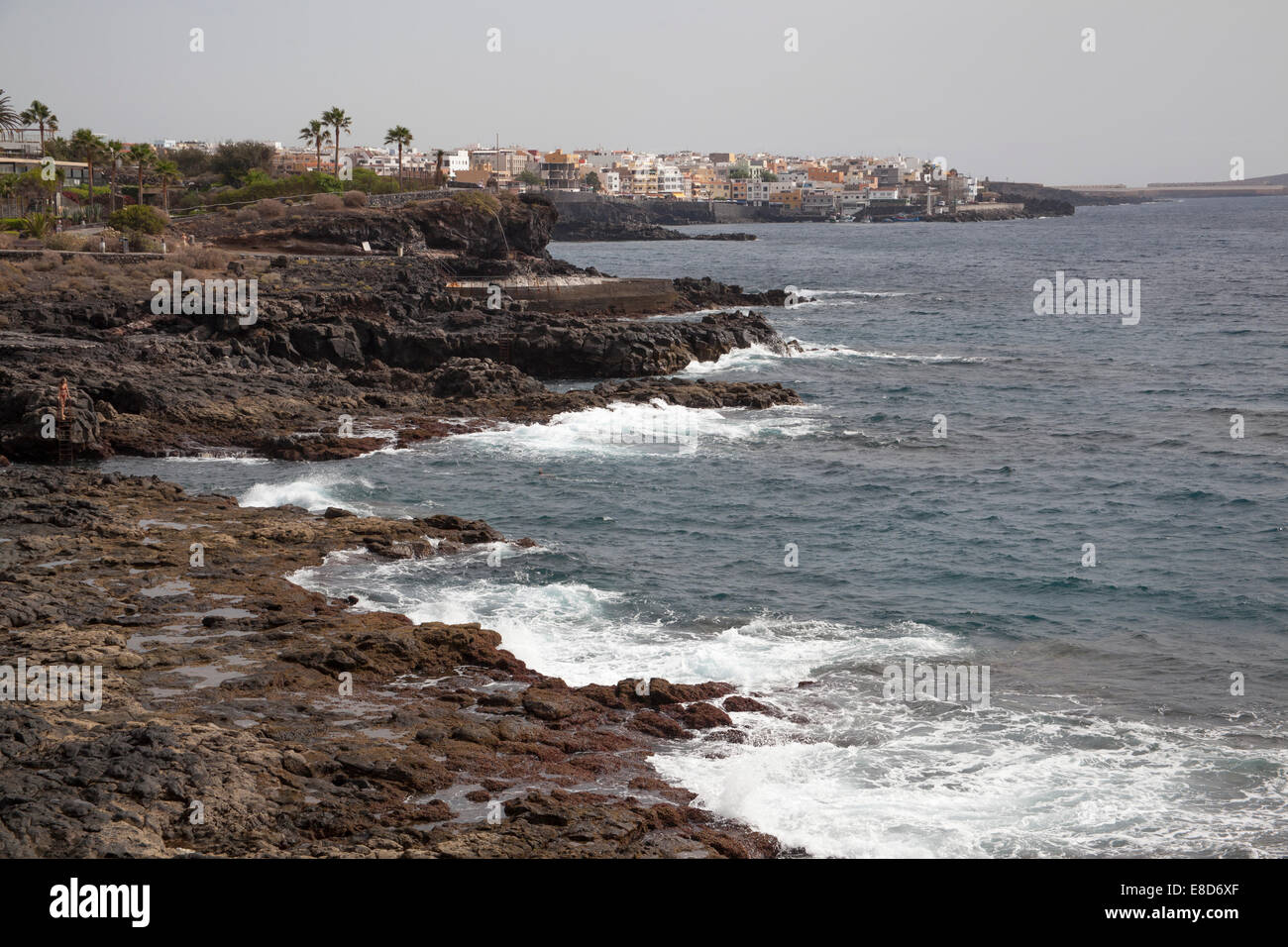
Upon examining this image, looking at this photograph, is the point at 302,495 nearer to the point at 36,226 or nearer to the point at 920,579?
the point at 920,579

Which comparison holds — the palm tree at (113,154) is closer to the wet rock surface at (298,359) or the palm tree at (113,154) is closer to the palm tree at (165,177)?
the palm tree at (165,177)

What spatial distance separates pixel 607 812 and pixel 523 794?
1.16 meters

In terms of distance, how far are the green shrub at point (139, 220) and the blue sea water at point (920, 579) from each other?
103 feet

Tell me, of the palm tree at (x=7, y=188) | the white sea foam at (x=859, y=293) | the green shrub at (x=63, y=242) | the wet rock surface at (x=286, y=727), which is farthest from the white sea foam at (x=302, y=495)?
the white sea foam at (x=859, y=293)

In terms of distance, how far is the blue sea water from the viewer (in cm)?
1399

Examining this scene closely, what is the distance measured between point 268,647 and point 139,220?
49.1 m

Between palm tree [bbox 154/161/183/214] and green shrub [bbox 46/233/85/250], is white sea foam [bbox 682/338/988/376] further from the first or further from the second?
palm tree [bbox 154/161/183/214]

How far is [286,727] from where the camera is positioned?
14203 mm

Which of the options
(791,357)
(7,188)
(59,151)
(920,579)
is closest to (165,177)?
(7,188)

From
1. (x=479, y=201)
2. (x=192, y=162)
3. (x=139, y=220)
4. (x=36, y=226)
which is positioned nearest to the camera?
(x=36, y=226)

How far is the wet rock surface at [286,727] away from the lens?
Result: 1145 centimetres

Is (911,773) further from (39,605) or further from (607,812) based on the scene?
(39,605)

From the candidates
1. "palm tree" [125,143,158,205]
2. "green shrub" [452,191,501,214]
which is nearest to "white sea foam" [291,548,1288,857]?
"green shrub" [452,191,501,214]

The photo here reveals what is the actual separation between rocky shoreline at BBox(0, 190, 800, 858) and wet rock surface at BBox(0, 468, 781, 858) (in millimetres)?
42
